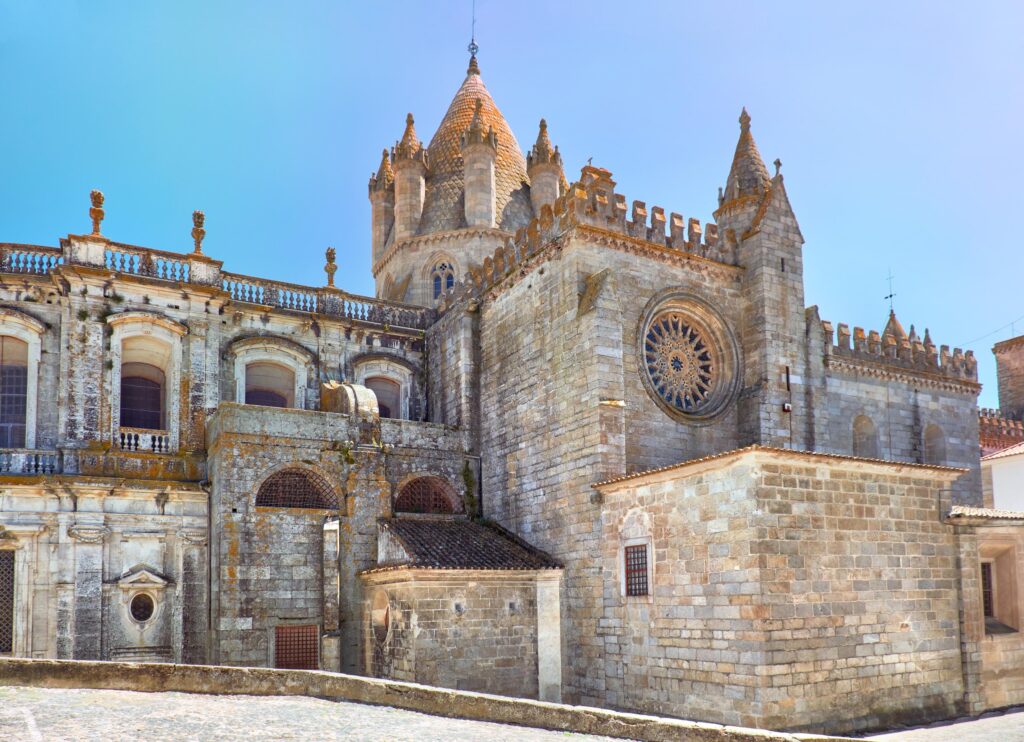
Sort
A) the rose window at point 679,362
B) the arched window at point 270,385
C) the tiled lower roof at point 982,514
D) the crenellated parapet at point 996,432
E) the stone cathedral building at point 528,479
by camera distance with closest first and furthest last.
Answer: the stone cathedral building at point 528,479 < the tiled lower roof at point 982,514 < the rose window at point 679,362 < the arched window at point 270,385 < the crenellated parapet at point 996,432

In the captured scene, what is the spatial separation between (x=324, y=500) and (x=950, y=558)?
13281 millimetres

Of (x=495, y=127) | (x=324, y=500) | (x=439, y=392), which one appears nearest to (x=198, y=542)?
(x=324, y=500)

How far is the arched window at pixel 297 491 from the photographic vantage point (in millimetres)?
20797

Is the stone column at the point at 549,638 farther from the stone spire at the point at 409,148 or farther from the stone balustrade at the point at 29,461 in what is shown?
the stone spire at the point at 409,148

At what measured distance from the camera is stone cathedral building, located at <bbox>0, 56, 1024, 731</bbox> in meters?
16.0

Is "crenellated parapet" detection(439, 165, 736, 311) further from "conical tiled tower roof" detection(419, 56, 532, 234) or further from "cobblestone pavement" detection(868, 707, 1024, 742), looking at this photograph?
"cobblestone pavement" detection(868, 707, 1024, 742)

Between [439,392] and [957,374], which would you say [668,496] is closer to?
[439,392]

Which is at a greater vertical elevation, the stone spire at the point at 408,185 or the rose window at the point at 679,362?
the stone spire at the point at 408,185

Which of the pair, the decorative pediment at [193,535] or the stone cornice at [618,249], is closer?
the stone cornice at [618,249]

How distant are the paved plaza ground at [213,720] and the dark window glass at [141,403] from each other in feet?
39.4

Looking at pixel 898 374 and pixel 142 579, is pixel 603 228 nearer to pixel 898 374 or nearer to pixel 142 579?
pixel 898 374

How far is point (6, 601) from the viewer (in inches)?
777

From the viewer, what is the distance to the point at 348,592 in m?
20.6

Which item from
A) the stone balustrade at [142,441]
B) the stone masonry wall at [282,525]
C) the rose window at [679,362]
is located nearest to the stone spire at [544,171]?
the rose window at [679,362]
